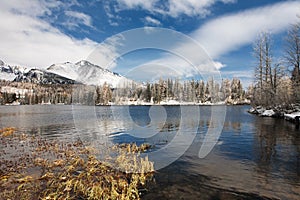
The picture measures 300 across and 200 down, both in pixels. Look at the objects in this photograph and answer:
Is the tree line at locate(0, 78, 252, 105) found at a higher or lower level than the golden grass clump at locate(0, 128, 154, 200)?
higher

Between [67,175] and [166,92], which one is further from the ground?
[166,92]

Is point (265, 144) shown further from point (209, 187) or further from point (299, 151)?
point (209, 187)

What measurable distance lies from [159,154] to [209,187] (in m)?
Answer: 7.92

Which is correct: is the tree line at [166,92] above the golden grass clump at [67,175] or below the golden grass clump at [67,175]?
above

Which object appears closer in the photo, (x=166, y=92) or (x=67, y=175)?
(x=67, y=175)

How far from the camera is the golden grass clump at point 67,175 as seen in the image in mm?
9812

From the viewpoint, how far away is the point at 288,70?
44219mm

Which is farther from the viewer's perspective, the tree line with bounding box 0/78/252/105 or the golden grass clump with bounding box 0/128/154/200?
the tree line with bounding box 0/78/252/105

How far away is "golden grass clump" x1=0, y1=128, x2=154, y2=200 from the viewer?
32.2 feet

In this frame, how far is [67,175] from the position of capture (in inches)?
485

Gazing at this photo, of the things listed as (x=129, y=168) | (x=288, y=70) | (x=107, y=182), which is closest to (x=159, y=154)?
(x=129, y=168)

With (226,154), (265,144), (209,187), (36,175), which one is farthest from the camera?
(265,144)

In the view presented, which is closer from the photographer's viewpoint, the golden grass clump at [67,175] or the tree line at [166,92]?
the golden grass clump at [67,175]

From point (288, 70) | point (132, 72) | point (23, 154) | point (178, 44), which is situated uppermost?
point (288, 70)
